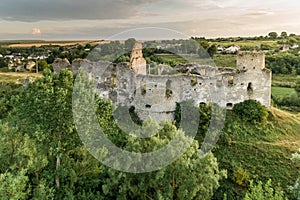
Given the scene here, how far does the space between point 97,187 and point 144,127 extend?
5.05 m

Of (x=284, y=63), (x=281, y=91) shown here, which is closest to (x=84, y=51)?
(x=281, y=91)

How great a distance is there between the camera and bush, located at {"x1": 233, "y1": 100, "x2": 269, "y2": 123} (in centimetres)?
2972

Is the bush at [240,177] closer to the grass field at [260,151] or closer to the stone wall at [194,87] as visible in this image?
the grass field at [260,151]

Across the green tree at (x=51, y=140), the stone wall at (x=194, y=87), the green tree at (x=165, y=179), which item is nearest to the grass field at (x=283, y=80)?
the stone wall at (x=194, y=87)

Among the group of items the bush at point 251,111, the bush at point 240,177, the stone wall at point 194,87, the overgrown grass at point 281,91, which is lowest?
the bush at point 240,177

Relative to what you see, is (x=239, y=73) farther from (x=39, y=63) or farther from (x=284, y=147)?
(x=39, y=63)

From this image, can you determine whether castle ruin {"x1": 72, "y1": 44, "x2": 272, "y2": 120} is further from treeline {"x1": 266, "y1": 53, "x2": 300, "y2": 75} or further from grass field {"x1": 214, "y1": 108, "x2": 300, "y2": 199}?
treeline {"x1": 266, "y1": 53, "x2": 300, "y2": 75}

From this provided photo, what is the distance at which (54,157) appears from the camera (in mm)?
20766

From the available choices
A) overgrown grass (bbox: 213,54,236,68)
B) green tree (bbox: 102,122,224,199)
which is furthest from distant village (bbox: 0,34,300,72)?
green tree (bbox: 102,122,224,199)

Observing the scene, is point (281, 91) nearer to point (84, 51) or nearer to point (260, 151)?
point (260, 151)

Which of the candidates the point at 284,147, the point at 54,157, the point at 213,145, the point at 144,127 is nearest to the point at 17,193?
the point at 54,157

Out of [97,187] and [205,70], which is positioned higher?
[205,70]

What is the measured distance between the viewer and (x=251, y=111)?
2995 cm

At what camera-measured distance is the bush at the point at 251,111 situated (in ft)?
97.5
